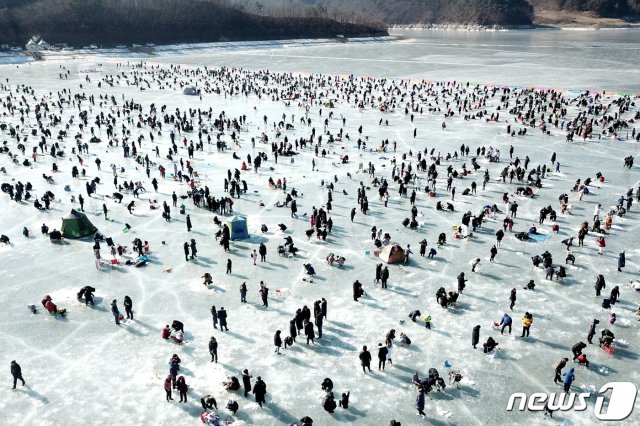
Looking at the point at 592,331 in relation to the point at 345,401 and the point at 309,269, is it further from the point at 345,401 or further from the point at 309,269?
the point at 309,269

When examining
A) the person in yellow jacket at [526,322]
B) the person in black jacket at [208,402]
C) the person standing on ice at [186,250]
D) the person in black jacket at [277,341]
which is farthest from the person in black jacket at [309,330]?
the person standing on ice at [186,250]

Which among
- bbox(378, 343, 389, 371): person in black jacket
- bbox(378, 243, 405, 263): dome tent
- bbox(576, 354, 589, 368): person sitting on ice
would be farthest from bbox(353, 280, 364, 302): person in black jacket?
bbox(576, 354, 589, 368): person sitting on ice

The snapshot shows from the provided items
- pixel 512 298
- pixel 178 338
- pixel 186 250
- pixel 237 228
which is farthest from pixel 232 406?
pixel 237 228

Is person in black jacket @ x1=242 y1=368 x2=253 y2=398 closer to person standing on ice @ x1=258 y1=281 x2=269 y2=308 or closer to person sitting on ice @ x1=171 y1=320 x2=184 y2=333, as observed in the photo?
person sitting on ice @ x1=171 y1=320 x2=184 y2=333

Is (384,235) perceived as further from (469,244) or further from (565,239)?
(565,239)

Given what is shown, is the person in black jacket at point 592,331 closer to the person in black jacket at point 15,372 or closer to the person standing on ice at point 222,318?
the person standing on ice at point 222,318

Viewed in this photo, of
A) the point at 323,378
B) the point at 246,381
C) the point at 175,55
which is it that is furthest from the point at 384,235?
the point at 175,55
